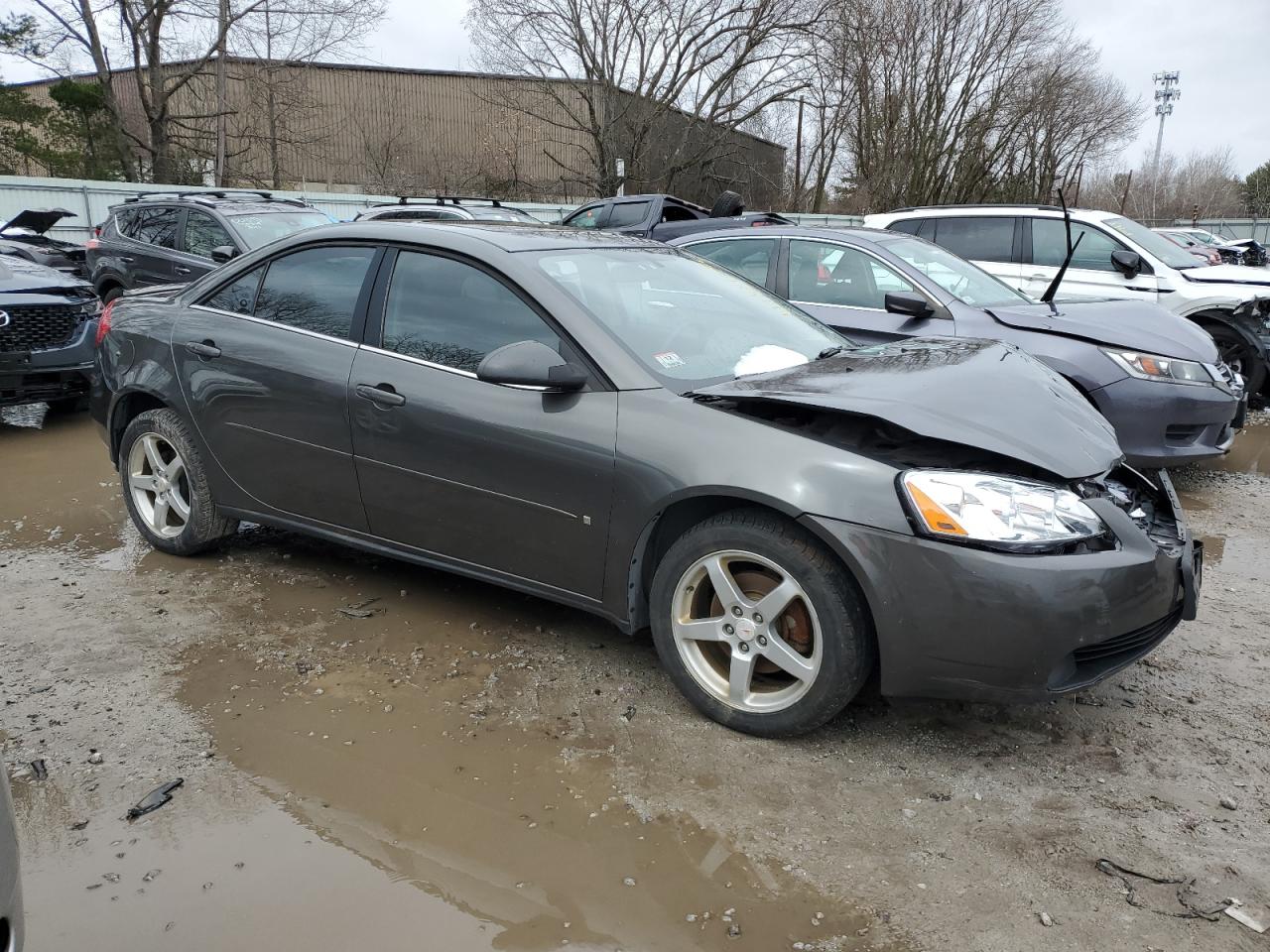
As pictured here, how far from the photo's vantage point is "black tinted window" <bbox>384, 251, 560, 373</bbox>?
348 cm

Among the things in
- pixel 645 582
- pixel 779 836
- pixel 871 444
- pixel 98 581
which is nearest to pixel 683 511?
pixel 645 582

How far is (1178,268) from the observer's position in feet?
28.8

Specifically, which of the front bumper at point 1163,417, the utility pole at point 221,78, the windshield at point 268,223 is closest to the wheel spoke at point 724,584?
the front bumper at point 1163,417

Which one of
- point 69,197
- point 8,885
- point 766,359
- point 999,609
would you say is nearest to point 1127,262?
point 766,359

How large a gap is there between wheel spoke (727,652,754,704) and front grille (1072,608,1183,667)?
0.93 m

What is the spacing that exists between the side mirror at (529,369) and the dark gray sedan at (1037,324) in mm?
3060

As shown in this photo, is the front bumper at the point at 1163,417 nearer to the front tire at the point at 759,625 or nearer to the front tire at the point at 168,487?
the front tire at the point at 759,625

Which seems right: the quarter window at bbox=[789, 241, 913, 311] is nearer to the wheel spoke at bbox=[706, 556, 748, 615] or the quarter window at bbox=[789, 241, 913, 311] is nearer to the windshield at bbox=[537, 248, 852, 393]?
the windshield at bbox=[537, 248, 852, 393]

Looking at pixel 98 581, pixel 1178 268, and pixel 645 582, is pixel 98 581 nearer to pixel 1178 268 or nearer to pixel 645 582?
pixel 645 582

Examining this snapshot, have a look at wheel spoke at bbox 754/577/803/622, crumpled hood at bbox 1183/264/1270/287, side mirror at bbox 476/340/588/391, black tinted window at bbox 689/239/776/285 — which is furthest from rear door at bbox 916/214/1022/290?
wheel spoke at bbox 754/577/803/622

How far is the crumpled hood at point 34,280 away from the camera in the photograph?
299 inches

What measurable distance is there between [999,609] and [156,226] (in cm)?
1064

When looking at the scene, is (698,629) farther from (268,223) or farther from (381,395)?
(268,223)

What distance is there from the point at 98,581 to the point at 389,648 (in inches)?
66.5
